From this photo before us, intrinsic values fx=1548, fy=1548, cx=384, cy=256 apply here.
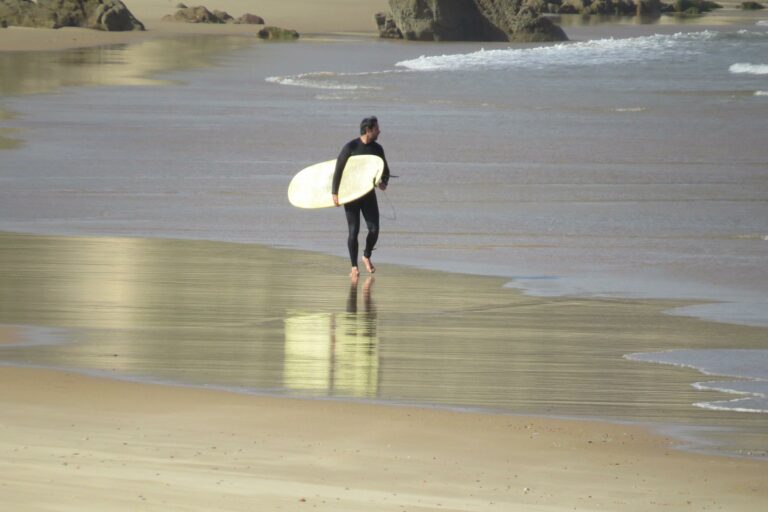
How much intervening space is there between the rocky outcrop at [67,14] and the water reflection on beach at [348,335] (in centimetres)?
4291

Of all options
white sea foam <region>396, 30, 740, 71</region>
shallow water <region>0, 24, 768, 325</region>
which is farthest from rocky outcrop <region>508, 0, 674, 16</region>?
shallow water <region>0, 24, 768, 325</region>

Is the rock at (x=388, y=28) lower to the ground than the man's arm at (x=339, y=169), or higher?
lower

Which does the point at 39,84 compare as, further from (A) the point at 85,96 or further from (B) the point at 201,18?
(B) the point at 201,18

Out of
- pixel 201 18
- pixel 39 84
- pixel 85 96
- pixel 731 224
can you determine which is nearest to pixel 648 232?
pixel 731 224

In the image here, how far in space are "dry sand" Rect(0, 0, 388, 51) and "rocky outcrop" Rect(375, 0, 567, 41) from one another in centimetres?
583

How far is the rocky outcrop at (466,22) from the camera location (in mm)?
54625

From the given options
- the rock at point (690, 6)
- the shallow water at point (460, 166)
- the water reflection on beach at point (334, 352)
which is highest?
the rock at point (690, 6)

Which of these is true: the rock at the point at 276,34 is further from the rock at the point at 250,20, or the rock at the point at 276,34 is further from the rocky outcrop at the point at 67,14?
the rock at the point at 250,20

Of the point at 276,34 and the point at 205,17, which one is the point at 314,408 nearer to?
the point at 276,34

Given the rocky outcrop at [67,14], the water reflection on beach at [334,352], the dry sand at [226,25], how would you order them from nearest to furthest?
the water reflection on beach at [334,352]
the dry sand at [226,25]
the rocky outcrop at [67,14]

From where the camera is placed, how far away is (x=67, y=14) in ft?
180

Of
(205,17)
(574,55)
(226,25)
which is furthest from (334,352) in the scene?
(205,17)

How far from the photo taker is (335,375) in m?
8.77

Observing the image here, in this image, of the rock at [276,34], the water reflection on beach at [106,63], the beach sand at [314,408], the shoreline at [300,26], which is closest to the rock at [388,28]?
the shoreline at [300,26]
